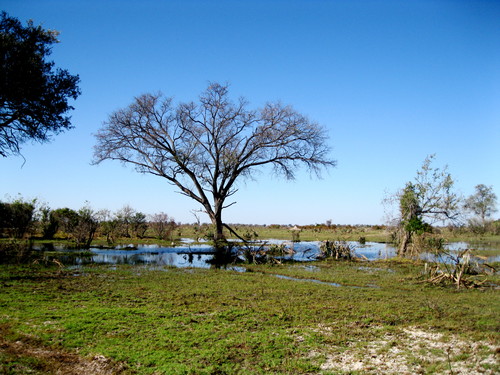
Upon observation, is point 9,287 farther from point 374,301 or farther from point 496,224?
point 496,224

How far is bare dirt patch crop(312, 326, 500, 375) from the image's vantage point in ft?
19.1

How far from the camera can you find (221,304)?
1006 centimetres

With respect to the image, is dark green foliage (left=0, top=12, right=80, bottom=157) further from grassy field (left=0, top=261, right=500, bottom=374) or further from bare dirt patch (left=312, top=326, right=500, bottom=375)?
bare dirt patch (left=312, top=326, right=500, bottom=375)

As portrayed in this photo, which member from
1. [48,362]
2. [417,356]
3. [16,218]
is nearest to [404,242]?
[417,356]

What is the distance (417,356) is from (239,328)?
134 inches

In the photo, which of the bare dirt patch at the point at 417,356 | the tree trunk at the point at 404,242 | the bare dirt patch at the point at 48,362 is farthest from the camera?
the tree trunk at the point at 404,242

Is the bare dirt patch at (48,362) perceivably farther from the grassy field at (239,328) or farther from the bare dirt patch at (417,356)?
the bare dirt patch at (417,356)

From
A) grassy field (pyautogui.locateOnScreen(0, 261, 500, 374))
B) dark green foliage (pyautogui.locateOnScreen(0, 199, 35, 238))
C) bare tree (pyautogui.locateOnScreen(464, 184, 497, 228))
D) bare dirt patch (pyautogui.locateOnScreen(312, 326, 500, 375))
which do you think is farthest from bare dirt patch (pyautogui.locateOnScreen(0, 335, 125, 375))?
bare tree (pyautogui.locateOnScreen(464, 184, 497, 228))

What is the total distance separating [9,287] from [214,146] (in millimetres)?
17869

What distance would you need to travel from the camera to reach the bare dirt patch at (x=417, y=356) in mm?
5814

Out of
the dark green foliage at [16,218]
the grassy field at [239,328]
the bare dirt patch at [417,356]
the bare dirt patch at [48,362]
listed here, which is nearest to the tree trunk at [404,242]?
the grassy field at [239,328]

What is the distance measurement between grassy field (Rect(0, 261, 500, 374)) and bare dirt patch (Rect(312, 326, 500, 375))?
0.02 m

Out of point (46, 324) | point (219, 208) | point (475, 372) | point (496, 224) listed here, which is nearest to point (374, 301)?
point (475, 372)

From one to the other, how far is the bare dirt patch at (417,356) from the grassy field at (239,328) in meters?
0.02
